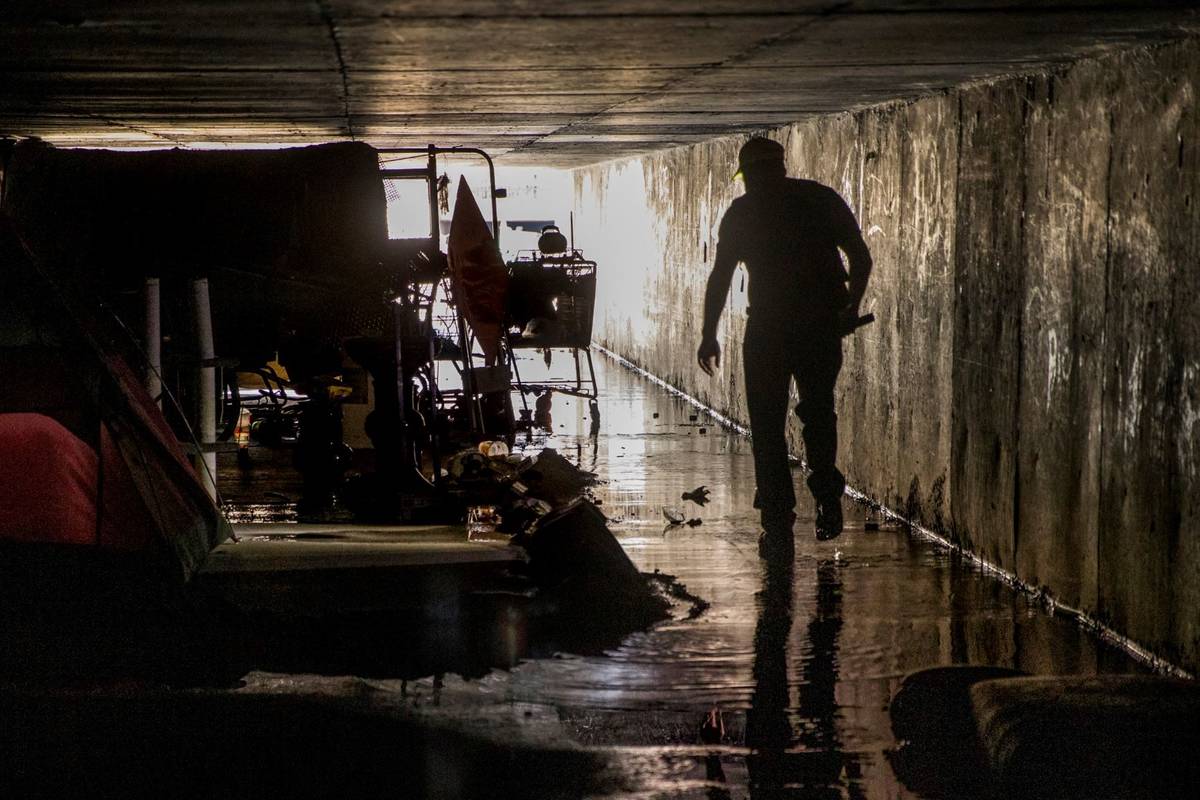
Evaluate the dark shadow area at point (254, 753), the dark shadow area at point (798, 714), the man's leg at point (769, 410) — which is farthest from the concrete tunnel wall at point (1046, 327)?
the dark shadow area at point (254, 753)

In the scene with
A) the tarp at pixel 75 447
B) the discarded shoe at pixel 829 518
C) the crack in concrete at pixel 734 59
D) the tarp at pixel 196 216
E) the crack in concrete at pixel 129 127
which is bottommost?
the discarded shoe at pixel 829 518

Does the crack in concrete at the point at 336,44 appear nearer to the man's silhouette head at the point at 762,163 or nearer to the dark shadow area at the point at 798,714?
the man's silhouette head at the point at 762,163

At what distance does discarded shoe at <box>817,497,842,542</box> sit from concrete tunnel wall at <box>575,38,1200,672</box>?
715mm

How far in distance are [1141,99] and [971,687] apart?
250 centimetres

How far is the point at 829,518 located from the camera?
8414 millimetres

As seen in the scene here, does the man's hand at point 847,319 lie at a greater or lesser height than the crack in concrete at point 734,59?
lesser

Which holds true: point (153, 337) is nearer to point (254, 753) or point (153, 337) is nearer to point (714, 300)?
point (714, 300)

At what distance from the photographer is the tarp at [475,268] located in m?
9.98

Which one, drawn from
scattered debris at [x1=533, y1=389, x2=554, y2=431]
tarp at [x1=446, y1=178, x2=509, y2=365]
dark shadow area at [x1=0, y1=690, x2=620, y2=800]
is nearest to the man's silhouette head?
tarp at [x1=446, y1=178, x2=509, y2=365]

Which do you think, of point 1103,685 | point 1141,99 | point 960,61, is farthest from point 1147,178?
point 1103,685

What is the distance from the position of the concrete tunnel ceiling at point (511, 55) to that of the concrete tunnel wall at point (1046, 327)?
0.30m

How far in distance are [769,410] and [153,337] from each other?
3413 millimetres

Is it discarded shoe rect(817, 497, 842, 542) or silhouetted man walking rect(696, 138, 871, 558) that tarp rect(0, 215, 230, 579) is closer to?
silhouetted man walking rect(696, 138, 871, 558)

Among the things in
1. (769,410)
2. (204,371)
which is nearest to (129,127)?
(204,371)
